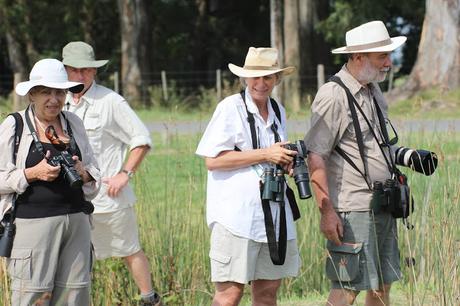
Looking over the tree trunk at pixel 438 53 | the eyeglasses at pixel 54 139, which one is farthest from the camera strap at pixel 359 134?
the tree trunk at pixel 438 53

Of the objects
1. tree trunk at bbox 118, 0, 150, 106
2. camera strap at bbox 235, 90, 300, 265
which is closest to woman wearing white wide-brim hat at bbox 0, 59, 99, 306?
camera strap at bbox 235, 90, 300, 265

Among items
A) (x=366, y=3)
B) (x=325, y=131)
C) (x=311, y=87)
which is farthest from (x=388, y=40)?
(x=366, y=3)

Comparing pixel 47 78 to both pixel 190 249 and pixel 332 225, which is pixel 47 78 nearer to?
pixel 332 225

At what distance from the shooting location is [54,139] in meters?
4.85


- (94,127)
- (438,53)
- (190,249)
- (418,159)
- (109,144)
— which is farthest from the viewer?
(438,53)

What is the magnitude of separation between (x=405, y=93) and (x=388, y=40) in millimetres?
15649

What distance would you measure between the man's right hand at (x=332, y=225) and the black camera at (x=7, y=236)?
1.48m

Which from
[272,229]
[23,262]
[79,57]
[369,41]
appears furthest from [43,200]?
[369,41]

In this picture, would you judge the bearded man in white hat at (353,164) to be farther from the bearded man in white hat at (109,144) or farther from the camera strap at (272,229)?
the bearded man in white hat at (109,144)

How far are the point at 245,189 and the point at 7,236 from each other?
1.12 metres

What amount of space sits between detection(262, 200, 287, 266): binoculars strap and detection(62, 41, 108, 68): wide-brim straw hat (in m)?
1.57

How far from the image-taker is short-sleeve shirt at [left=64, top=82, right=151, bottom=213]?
606cm

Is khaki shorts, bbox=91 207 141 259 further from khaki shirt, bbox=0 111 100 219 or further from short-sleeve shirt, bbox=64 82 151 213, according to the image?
khaki shirt, bbox=0 111 100 219

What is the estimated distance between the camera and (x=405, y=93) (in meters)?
20.7
